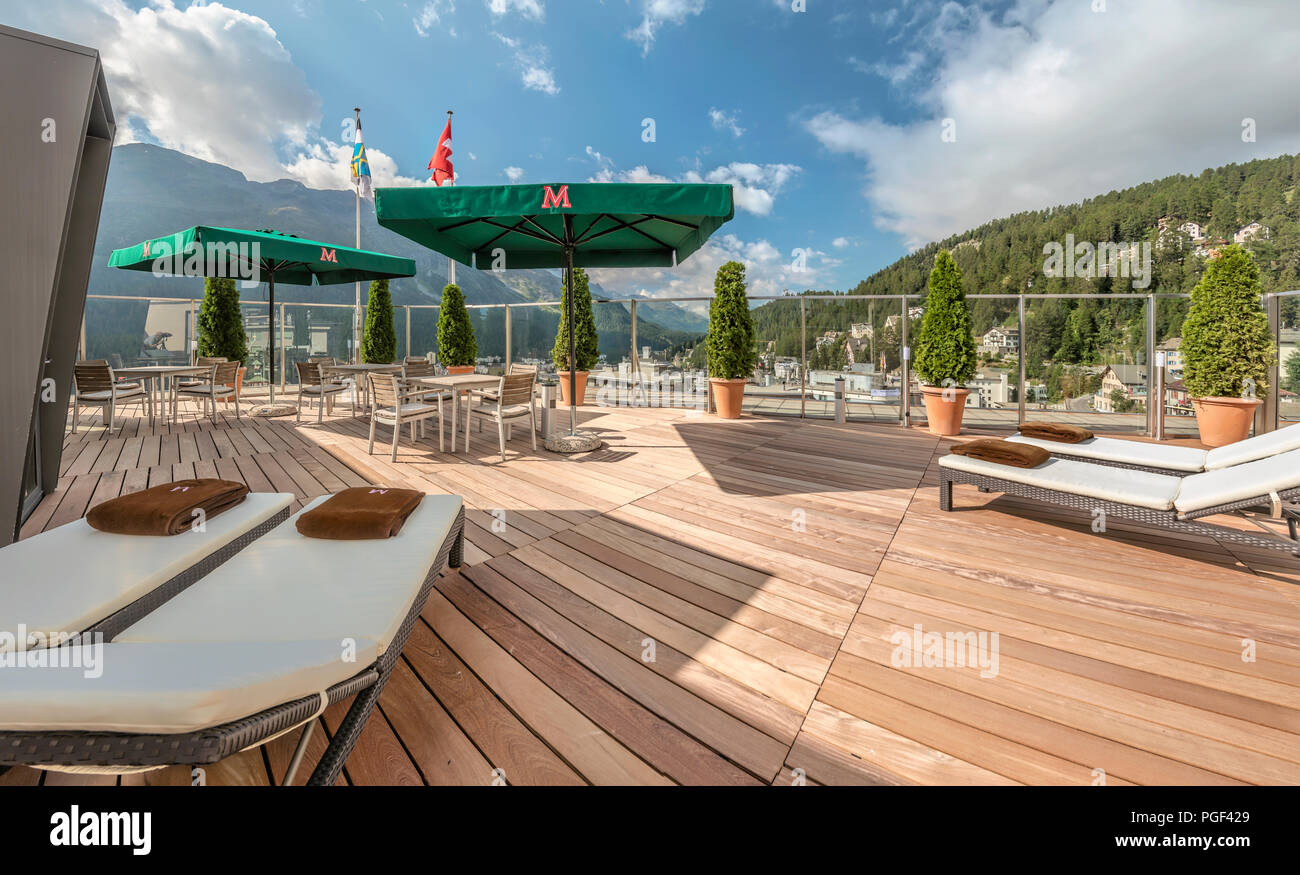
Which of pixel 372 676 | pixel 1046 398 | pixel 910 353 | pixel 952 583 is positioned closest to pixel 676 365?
pixel 910 353

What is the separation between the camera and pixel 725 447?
218 inches

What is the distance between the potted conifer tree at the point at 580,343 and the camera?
8.79 m

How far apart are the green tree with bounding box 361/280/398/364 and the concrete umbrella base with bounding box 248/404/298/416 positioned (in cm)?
266

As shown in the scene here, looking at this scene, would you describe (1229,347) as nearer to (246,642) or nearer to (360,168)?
(246,642)

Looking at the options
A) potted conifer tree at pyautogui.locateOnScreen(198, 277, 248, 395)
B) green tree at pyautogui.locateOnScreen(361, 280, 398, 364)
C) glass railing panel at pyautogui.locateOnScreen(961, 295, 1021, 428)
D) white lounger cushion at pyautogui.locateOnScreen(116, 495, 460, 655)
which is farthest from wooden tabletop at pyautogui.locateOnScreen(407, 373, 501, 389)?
green tree at pyautogui.locateOnScreen(361, 280, 398, 364)

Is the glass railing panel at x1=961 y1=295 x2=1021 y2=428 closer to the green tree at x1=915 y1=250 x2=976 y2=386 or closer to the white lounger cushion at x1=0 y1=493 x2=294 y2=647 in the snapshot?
the green tree at x1=915 y1=250 x2=976 y2=386

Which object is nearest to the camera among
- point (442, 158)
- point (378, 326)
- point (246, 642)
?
point (246, 642)

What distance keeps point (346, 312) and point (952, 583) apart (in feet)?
42.1

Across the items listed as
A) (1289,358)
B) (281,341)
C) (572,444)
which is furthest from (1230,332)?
(281,341)

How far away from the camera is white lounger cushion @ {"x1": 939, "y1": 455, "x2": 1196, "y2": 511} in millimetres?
2668

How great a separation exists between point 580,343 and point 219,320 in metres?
6.10

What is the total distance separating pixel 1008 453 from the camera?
3.22 metres
